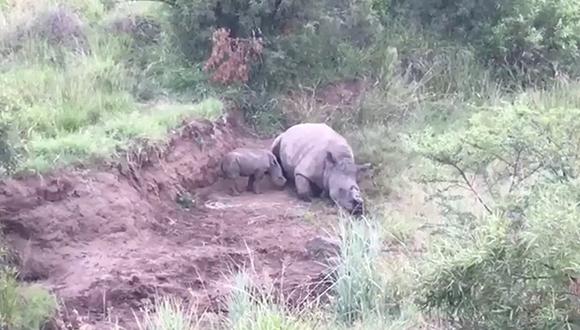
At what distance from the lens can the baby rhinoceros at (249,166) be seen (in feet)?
36.7

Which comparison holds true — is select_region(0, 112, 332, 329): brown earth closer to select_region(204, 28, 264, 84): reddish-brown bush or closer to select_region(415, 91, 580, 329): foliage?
select_region(415, 91, 580, 329): foliage

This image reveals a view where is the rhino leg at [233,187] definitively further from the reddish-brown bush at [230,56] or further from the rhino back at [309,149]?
the reddish-brown bush at [230,56]

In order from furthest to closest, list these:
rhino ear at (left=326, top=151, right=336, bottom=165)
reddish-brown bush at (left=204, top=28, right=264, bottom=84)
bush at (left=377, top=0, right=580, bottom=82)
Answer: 1. bush at (left=377, top=0, right=580, bottom=82)
2. reddish-brown bush at (left=204, top=28, right=264, bottom=84)
3. rhino ear at (left=326, top=151, right=336, bottom=165)

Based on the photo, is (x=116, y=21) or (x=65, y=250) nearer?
(x=65, y=250)

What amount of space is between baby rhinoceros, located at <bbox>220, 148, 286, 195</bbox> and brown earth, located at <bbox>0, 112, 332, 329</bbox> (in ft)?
1.47

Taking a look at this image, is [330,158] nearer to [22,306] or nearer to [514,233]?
[22,306]

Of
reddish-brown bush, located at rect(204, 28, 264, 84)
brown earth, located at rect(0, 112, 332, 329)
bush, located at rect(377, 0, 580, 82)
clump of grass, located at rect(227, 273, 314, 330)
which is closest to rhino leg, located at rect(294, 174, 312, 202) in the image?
brown earth, located at rect(0, 112, 332, 329)

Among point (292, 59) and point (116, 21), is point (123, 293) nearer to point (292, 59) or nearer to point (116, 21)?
point (292, 59)

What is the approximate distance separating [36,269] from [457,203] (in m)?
3.26

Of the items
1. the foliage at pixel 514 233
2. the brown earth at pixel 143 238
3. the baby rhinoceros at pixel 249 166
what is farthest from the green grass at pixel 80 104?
the foliage at pixel 514 233

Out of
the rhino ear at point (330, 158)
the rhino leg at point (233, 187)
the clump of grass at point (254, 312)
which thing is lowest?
the rhino leg at point (233, 187)

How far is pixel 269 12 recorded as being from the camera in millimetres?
13117

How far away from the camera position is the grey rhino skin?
10.6m

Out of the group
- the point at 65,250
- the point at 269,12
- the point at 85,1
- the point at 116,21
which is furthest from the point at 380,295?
the point at 85,1
